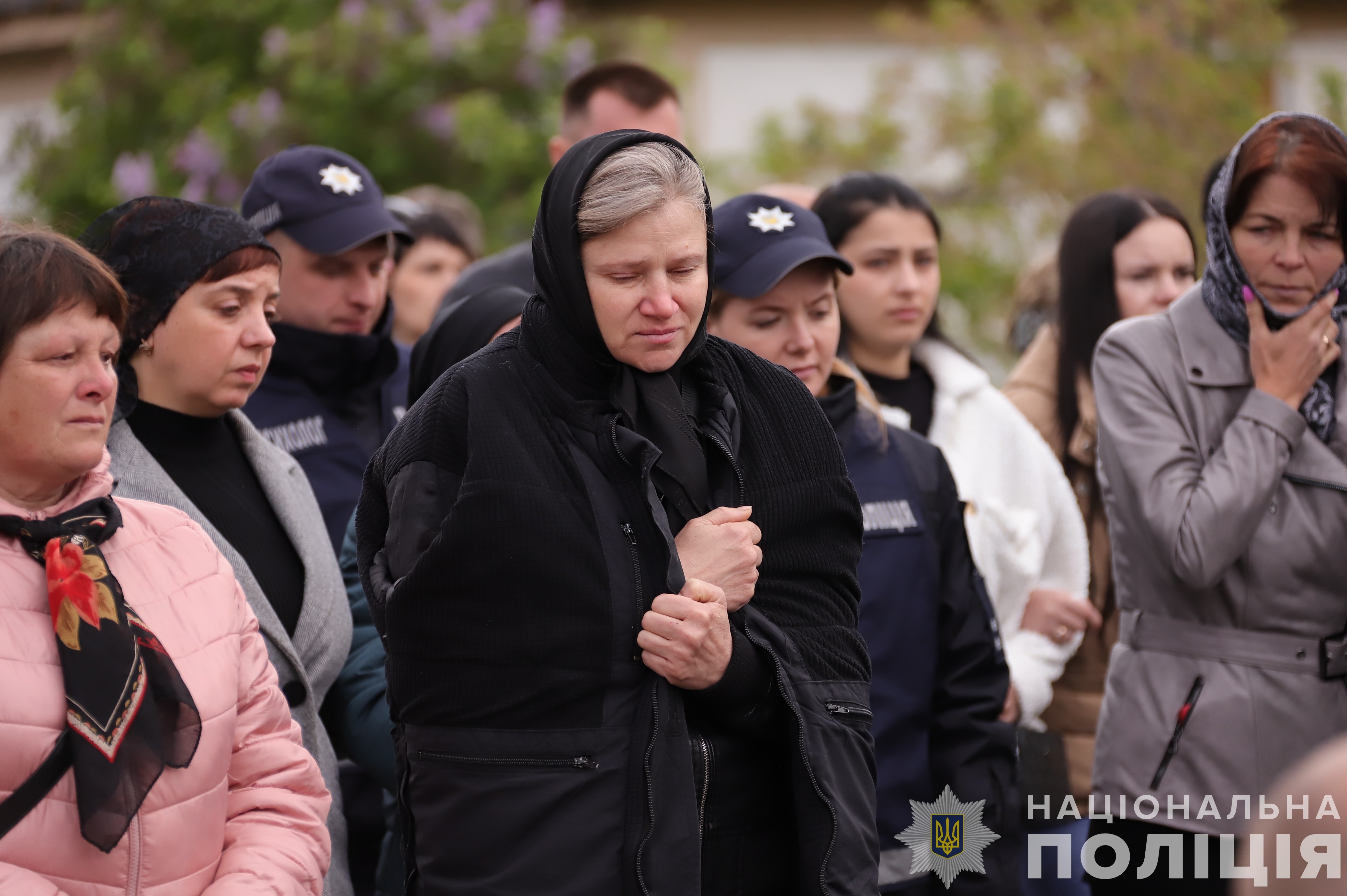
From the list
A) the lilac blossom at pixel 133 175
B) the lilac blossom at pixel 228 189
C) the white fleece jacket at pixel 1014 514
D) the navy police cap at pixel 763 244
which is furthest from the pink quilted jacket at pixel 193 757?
the lilac blossom at pixel 228 189

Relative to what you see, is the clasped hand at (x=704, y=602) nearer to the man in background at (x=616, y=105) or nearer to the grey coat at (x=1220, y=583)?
the grey coat at (x=1220, y=583)

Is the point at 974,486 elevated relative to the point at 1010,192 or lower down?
lower down

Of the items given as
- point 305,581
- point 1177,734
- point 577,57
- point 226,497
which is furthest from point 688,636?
point 577,57

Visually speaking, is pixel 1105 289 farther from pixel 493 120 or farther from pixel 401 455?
pixel 493 120

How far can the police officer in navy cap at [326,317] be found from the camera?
12.5 feet

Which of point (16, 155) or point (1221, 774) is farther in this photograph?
point (16, 155)

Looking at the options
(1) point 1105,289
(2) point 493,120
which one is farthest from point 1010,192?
(1) point 1105,289

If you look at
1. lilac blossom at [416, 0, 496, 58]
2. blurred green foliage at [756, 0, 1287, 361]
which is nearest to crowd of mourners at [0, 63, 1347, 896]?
blurred green foliage at [756, 0, 1287, 361]

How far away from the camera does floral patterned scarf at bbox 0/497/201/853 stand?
2.26 meters

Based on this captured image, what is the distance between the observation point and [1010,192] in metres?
10.1

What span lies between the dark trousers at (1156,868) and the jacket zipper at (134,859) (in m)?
2.13

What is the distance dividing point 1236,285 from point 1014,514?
940mm

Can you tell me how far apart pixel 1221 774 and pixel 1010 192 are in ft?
24.5

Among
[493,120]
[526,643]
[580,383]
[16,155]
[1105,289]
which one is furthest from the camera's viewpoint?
[16,155]
